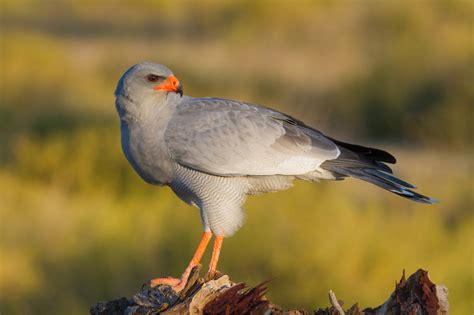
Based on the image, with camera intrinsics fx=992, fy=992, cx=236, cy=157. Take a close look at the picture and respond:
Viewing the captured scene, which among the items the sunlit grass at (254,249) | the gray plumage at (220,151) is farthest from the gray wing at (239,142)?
the sunlit grass at (254,249)

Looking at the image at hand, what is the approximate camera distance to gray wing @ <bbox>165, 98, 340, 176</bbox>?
656cm

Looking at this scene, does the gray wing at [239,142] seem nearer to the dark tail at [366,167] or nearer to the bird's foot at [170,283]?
the dark tail at [366,167]

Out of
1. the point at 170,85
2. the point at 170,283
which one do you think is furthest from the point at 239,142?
the point at 170,283

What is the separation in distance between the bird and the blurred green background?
2282 millimetres

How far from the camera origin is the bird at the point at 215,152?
648 cm

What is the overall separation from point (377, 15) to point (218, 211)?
77.3 ft

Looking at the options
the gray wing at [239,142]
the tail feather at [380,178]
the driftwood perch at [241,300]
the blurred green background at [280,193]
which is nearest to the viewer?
the driftwood perch at [241,300]

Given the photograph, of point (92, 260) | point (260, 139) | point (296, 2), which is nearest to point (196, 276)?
point (260, 139)

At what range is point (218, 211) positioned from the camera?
6.49 meters

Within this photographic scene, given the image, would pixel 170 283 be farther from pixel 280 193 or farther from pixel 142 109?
pixel 280 193

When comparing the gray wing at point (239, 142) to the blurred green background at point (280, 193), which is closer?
Answer: the gray wing at point (239, 142)

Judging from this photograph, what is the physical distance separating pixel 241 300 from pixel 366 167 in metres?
2.23

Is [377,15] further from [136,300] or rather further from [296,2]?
[136,300]

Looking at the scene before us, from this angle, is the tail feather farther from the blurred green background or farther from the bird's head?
the blurred green background
